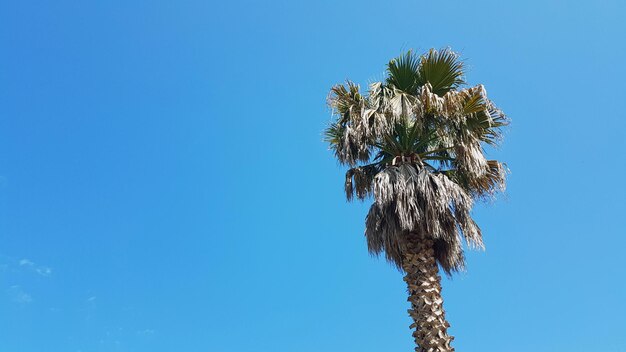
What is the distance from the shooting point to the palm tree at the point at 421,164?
10.5 meters

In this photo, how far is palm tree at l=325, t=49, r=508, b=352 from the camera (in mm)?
10508

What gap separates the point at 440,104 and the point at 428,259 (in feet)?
10.3

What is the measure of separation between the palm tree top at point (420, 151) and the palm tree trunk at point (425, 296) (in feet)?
0.90

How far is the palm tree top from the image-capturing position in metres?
10.8

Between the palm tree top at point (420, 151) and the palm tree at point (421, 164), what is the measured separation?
0.02 meters

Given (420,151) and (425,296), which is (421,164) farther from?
(425,296)

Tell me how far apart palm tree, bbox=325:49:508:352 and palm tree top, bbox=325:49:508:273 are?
2 centimetres

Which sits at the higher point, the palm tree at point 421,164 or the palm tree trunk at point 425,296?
the palm tree at point 421,164

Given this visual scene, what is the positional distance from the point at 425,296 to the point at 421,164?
114 inches

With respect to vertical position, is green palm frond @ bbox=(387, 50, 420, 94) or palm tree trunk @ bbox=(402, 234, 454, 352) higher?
green palm frond @ bbox=(387, 50, 420, 94)

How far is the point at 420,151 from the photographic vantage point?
1222cm

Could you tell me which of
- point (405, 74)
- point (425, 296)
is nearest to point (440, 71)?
Result: point (405, 74)

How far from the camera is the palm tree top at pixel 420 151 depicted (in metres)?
10.8

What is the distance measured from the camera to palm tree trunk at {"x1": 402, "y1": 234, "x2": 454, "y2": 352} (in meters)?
9.59
